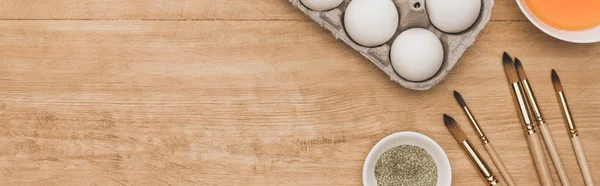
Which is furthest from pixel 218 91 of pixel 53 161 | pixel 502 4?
pixel 502 4

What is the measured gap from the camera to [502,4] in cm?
87

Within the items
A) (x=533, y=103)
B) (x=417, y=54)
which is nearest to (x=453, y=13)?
(x=417, y=54)

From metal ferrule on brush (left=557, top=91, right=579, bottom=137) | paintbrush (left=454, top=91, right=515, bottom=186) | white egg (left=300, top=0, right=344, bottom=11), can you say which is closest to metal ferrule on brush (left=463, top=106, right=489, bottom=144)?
paintbrush (left=454, top=91, right=515, bottom=186)

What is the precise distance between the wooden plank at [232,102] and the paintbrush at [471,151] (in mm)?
14

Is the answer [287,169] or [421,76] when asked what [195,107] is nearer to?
[287,169]

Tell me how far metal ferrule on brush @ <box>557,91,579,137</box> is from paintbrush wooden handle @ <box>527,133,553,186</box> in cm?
4

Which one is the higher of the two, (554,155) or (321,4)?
(321,4)

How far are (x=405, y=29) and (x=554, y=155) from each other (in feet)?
0.82

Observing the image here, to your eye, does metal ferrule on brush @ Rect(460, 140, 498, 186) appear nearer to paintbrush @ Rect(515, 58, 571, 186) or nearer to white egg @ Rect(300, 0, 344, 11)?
paintbrush @ Rect(515, 58, 571, 186)

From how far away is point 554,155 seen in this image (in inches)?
32.8

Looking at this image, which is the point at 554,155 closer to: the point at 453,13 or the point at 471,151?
the point at 471,151

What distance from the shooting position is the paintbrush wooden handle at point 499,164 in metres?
0.84

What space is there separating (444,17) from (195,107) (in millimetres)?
355

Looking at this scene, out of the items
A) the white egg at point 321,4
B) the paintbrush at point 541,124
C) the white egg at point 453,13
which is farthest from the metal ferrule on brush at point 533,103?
the white egg at point 321,4
